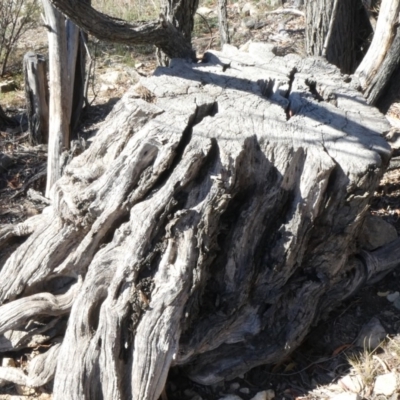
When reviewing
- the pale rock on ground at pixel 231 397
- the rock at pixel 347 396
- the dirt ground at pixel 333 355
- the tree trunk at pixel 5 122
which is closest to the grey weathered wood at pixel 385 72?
the dirt ground at pixel 333 355

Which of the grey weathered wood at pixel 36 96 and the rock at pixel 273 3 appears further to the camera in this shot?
the rock at pixel 273 3

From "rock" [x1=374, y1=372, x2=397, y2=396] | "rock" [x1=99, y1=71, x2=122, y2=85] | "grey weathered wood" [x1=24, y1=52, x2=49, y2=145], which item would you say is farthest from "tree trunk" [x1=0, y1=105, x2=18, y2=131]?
"rock" [x1=374, y1=372, x2=397, y2=396]

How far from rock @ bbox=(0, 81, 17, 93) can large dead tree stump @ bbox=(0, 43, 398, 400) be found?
4.12m

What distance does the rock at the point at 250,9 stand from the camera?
8.79 meters

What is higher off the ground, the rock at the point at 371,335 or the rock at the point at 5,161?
the rock at the point at 371,335

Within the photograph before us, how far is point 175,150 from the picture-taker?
282cm

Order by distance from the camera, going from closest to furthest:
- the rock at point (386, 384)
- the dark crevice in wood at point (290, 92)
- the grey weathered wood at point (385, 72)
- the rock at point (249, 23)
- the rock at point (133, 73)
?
the rock at point (386, 384), the dark crevice in wood at point (290, 92), the grey weathered wood at point (385, 72), the rock at point (133, 73), the rock at point (249, 23)

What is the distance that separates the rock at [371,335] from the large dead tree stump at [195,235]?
20 cm

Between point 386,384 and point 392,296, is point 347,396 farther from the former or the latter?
point 392,296

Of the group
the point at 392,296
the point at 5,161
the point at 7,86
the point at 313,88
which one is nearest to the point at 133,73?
the point at 5,161

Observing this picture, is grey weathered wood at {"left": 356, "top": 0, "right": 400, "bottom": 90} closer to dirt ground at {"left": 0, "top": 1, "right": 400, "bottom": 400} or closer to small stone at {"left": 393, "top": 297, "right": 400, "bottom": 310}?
dirt ground at {"left": 0, "top": 1, "right": 400, "bottom": 400}

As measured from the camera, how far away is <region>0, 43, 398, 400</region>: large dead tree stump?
9.01ft

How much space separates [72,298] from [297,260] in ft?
3.66

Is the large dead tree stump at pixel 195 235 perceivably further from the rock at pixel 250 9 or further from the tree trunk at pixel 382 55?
the rock at pixel 250 9
